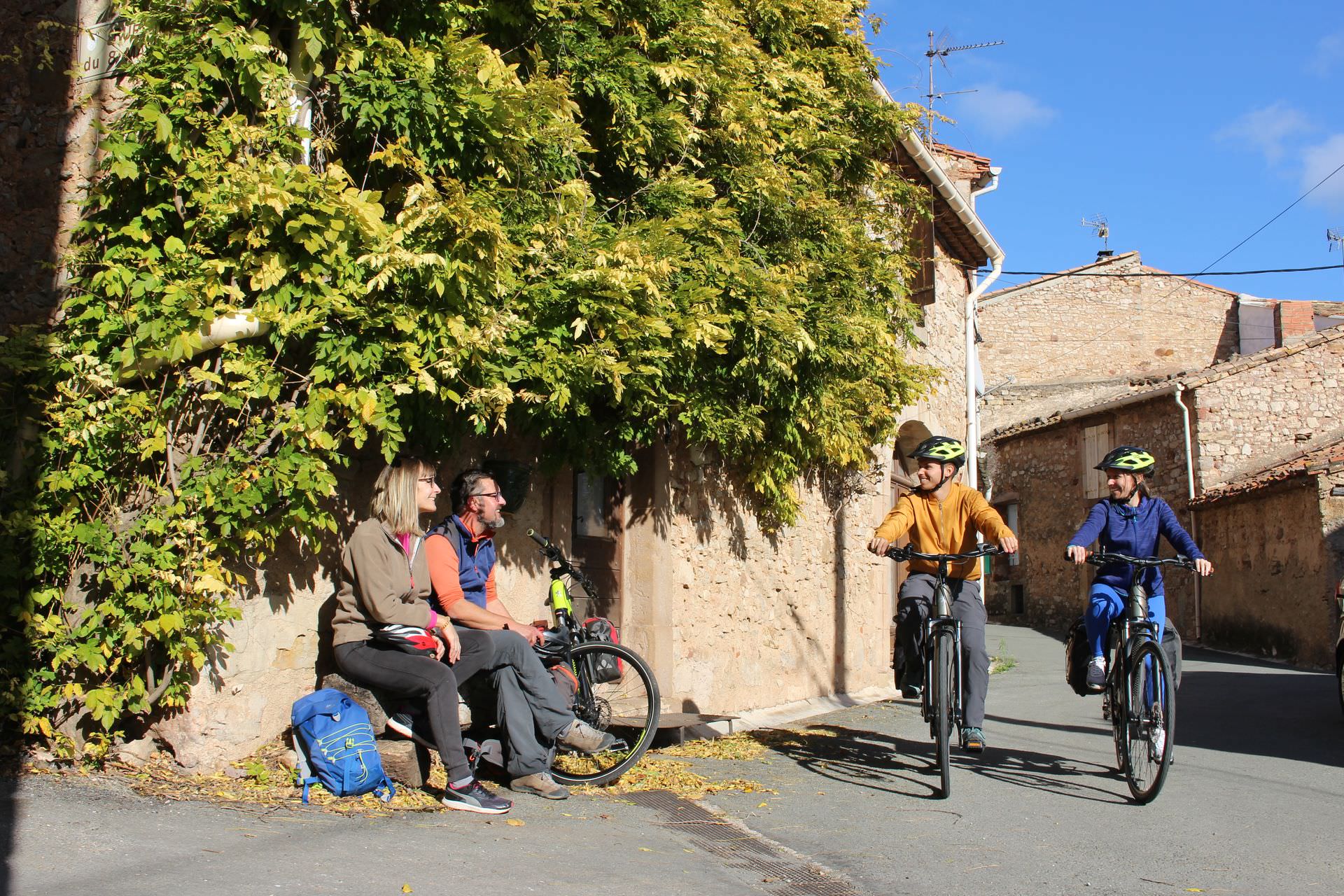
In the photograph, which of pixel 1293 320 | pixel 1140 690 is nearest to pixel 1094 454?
pixel 1293 320

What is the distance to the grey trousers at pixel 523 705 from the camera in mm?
5570

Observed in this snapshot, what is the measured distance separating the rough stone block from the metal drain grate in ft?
3.44

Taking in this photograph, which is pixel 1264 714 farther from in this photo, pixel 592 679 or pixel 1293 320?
pixel 1293 320

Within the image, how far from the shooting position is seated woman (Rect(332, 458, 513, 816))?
5.08m

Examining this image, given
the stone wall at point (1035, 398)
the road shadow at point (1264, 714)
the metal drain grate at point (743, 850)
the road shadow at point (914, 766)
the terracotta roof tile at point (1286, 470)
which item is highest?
the stone wall at point (1035, 398)

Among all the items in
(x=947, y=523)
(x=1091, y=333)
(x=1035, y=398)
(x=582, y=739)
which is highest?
(x=1091, y=333)

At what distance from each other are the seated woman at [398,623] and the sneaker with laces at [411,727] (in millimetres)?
97

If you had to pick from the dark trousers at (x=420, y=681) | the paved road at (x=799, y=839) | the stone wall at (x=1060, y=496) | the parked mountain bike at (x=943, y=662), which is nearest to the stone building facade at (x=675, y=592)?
the dark trousers at (x=420, y=681)

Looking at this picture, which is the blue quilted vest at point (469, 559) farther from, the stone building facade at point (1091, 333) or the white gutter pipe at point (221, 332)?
the stone building facade at point (1091, 333)

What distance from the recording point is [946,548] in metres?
6.77

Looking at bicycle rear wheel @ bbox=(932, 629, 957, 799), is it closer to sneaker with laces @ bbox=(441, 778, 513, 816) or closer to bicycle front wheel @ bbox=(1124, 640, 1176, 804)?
bicycle front wheel @ bbox=(1124, 640, 1176, 804)

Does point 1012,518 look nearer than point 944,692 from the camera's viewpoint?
No

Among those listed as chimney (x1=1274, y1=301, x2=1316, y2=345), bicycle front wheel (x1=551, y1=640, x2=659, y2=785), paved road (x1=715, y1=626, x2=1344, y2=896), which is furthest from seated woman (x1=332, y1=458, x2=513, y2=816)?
chimney (x1=1274, y1=301, x2=1316, y2=345)

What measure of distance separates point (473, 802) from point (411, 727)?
519mm
